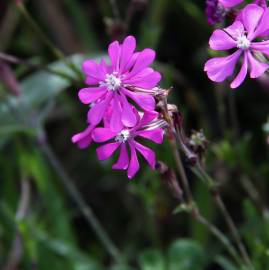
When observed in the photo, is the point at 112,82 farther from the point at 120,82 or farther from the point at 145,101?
the point at 145,101

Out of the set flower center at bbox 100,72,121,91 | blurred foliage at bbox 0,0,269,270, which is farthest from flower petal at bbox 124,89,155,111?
blurred foliage at bbox 0,0,269,270

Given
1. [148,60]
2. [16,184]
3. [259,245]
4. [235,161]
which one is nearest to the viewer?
[148,60]

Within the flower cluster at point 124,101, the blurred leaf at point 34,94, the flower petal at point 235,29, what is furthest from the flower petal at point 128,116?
the blurred leaf at point 34,94

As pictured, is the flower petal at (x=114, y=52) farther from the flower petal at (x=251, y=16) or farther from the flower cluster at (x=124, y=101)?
the flower petal at (x=251, y=16)

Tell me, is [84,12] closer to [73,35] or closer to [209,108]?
[73,35]

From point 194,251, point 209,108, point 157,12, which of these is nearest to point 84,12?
point 157,12

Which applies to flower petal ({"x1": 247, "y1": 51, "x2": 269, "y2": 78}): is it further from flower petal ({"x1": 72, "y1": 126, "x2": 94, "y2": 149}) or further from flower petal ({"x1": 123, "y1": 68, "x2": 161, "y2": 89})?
flower petal ({"x1": 72, "y1": 126, "x2": 94, "y2": 149})
